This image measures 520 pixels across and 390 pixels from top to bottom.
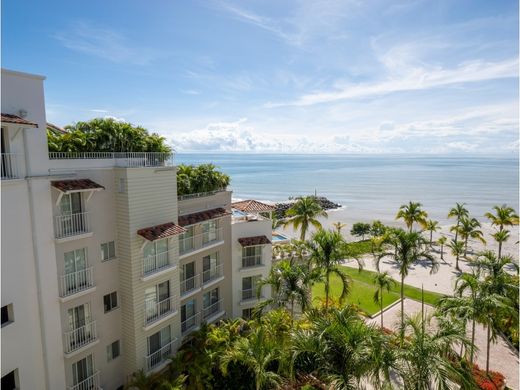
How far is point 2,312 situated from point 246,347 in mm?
10280

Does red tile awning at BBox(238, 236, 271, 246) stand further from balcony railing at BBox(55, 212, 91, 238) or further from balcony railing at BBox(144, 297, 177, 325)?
balcony railing at BBox(55, 212, 91, 238)

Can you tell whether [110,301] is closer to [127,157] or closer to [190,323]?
[190,323]

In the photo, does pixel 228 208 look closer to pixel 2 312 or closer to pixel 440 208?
pixel 2 312

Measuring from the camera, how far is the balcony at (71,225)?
1558 cm

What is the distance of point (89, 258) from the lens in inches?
676

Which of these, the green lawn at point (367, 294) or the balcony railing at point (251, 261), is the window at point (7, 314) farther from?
the green lawn at point (367, 294)

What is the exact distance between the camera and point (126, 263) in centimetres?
1839

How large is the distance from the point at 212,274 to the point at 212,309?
8.53 feet

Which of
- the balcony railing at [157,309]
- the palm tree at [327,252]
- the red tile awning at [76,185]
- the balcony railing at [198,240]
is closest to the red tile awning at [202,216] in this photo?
the balcony railing at [198,240]

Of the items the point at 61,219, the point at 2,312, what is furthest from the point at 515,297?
the point at 2,312

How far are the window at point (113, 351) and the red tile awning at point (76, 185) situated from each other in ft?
28.5

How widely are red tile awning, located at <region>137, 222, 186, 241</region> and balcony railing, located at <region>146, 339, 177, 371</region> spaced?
22.6ft

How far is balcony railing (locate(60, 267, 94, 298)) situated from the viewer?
16.0 meters

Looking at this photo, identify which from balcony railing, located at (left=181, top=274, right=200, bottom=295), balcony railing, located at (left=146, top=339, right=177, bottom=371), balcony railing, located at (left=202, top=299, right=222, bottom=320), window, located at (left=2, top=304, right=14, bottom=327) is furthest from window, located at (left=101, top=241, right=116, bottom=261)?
balcony railing, located at (left=202, top=299, right=222, bottom=320)
